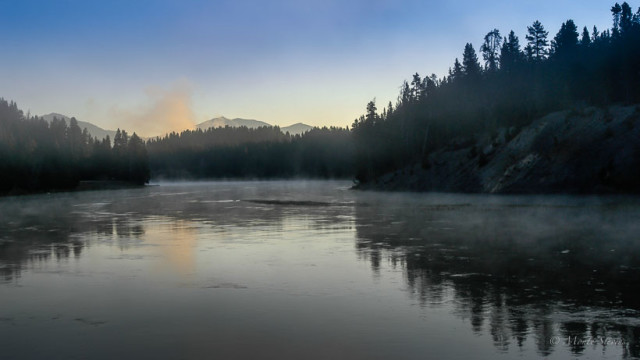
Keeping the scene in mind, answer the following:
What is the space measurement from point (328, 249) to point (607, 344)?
60.1ft

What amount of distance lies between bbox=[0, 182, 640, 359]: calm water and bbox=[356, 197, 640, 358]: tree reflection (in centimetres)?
8

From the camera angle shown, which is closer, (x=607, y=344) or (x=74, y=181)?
(x=607, y=344)

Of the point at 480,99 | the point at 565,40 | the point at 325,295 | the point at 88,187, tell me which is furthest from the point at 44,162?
the point at 325,295

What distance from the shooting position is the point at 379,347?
12.7 m

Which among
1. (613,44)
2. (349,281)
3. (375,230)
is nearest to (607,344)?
(349,281)

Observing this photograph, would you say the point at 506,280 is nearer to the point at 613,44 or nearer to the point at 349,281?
the point at 349,281

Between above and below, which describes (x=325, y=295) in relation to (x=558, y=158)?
below

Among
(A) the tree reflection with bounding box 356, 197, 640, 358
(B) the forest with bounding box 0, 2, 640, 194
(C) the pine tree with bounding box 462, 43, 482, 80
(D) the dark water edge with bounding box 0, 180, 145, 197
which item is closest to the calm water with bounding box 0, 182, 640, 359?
(A) the tree reflection with bounding box 356, 197, 640, 358

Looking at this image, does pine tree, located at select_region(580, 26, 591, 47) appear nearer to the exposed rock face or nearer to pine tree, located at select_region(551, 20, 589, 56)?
pine tree, located at select_region(551, 20, 589, 56)

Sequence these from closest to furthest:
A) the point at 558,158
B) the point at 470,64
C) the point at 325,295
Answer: the point at 325,295
the point at 558,158
the point at 470,64

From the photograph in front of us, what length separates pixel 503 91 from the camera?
13825 cm

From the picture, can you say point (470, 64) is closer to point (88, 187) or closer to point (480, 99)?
point (480, 99)

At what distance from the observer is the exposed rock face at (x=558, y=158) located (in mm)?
82125

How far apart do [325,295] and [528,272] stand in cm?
860
